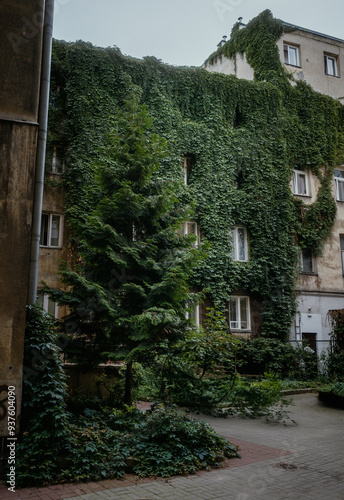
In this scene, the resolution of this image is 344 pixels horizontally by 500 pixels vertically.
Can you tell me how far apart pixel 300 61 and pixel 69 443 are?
27128 mm

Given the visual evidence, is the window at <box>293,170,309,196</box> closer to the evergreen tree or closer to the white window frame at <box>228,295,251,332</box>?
the white window frame at <box>228,295,251,332</box>

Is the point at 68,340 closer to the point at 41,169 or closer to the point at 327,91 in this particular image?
the point at 41,169

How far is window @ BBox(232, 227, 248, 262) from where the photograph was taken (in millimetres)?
21516

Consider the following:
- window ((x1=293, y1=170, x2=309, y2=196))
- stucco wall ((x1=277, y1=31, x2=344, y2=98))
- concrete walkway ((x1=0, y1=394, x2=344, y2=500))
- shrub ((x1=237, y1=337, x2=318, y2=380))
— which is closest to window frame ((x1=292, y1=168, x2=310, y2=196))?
window ((x1=293, y1=170, x2=309, y2=196))

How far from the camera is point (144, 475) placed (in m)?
6.20

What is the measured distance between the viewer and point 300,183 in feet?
80.9

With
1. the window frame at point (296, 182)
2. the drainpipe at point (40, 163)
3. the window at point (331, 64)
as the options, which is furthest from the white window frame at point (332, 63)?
the drainpipe at point (40, 163)

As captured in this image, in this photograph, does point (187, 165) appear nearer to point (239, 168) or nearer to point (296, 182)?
point (239, 168)

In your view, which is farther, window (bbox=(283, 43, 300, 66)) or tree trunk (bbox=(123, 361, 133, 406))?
window (bbox=(283, 43, 300, 66))

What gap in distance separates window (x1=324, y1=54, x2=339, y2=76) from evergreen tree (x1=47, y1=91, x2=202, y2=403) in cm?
2225

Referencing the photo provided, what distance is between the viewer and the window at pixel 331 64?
2783cm

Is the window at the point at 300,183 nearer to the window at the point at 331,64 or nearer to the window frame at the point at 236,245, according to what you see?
the window frame at the point at 236,245

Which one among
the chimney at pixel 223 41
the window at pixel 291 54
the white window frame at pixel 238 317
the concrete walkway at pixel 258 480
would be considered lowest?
the concrete walkway at pixel 258 480

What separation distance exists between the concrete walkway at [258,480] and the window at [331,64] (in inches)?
1000
